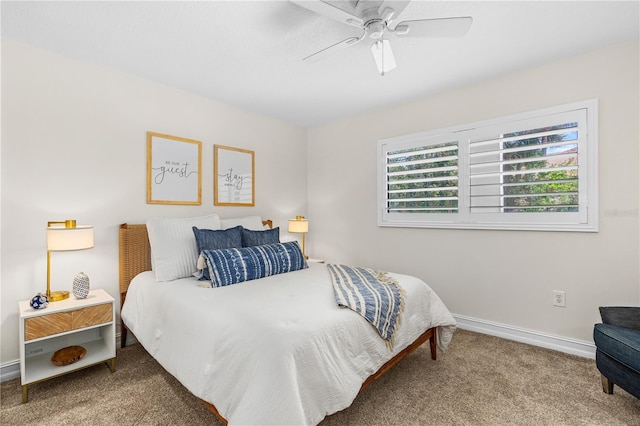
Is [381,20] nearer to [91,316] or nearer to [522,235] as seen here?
[522,235]

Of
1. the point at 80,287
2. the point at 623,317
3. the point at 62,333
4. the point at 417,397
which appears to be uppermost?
the point at 80,287

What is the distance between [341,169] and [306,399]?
3148 millimetres

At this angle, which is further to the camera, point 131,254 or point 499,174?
point 499,174

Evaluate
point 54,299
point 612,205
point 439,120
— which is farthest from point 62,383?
point 612,205

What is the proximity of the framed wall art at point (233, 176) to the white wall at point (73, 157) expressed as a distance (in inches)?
3.7

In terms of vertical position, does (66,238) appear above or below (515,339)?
above

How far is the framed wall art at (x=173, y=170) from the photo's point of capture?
296 centimetres

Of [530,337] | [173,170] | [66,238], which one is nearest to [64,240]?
[66,238]

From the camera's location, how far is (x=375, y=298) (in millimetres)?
1944

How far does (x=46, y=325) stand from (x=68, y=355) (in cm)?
33

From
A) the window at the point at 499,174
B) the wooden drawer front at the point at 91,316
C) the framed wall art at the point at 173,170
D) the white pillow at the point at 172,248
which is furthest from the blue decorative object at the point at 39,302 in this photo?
the window at the point at 499,174

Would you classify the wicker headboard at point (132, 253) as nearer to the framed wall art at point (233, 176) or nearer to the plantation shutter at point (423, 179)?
the framed wall art at point (233, 176)

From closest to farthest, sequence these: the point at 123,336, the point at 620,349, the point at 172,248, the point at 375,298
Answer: the point at 620,349 → the point at 375,298 → the point at 172,248 → the point at 123,336

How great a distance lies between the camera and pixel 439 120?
130 inches
